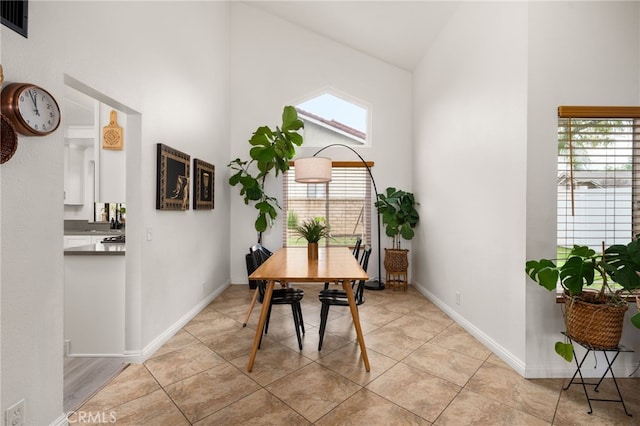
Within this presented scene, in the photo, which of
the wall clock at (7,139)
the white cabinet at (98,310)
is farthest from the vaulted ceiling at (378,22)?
the white cabinet at (98,310)

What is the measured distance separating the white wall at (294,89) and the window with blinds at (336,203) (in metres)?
0.17

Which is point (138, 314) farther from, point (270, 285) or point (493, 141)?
point (493, 141)

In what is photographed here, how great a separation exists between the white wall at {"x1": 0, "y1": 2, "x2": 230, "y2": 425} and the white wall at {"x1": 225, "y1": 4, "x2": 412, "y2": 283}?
29 centimetres

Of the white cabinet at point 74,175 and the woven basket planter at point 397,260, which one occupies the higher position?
the white cabinet at point 74,175

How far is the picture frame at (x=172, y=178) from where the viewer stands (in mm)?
2578

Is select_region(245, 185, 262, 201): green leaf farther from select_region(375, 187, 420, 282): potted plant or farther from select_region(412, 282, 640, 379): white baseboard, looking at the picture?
select_region(412, 282, 640, 379): white baseboard

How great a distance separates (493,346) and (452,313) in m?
0.81

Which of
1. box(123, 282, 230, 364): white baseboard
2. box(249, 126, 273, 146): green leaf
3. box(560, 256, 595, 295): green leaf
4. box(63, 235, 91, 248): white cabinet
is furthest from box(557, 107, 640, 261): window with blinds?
box(63, 235, 91, 248): white cabinet

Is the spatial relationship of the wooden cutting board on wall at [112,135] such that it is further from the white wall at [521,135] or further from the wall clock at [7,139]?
the white wall at [521,135]

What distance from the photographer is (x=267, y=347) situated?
8.46 ft

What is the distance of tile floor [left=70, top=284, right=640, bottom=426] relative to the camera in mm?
1722

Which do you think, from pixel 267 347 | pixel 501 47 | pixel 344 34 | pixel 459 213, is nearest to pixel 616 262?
pixel 459 213

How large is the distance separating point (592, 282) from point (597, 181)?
3.00ft

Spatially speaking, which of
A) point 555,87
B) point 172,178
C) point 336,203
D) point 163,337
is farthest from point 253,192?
point 555,87
